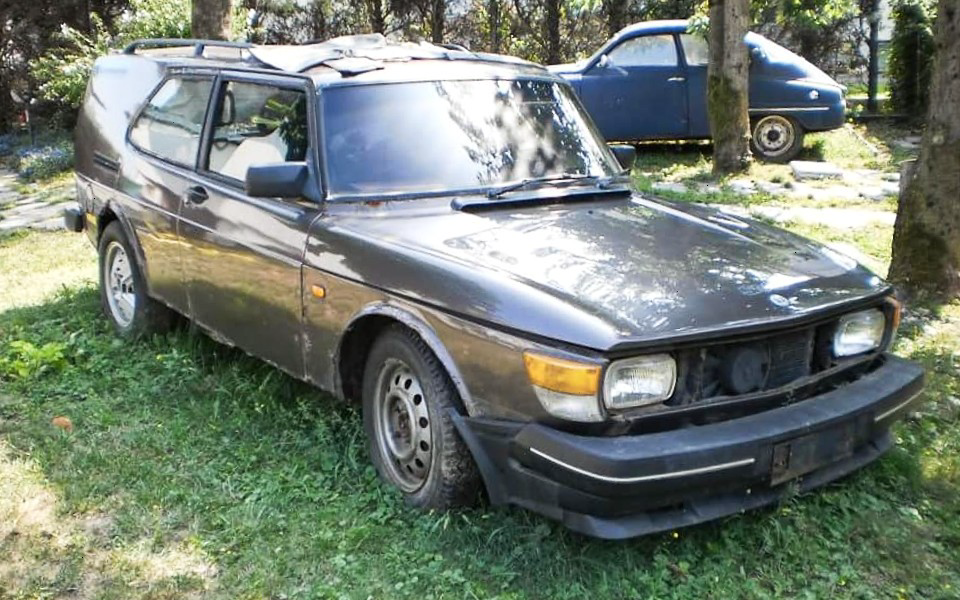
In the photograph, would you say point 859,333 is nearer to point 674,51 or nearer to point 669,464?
point 669,464

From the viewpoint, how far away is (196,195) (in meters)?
5.06

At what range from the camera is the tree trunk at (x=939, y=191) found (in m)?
5.79

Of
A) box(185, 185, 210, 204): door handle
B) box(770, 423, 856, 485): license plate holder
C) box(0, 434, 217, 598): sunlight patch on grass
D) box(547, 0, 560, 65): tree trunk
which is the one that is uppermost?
box(547, 0, 560, 65): tree trunk

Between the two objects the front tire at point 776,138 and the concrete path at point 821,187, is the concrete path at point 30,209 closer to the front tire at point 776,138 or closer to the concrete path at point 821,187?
the concrete path at point 821,187

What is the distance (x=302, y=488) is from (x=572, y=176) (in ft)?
6.02

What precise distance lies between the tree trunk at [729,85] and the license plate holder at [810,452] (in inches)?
307

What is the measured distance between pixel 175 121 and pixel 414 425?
2675mm

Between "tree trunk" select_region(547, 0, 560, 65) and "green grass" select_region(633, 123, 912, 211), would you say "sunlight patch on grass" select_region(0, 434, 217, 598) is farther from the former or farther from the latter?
"tree trunk" select_region(547, 0, 560, 65)

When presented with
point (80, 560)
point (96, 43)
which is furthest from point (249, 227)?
point (96, 43)

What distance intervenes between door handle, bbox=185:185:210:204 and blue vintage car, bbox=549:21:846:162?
7605 mm

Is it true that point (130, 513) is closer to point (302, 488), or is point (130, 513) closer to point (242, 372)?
point (302, 488)

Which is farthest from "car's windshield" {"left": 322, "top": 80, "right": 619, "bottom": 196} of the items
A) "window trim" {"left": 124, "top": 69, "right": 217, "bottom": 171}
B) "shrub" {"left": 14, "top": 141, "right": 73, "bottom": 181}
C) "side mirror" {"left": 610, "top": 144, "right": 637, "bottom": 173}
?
"shrub" {"left": 14, "top": 141, "right": 73, "bottom": 181}

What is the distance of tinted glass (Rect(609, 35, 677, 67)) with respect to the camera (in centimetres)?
1255

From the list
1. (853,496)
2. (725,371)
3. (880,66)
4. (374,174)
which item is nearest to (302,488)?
(374,174)
